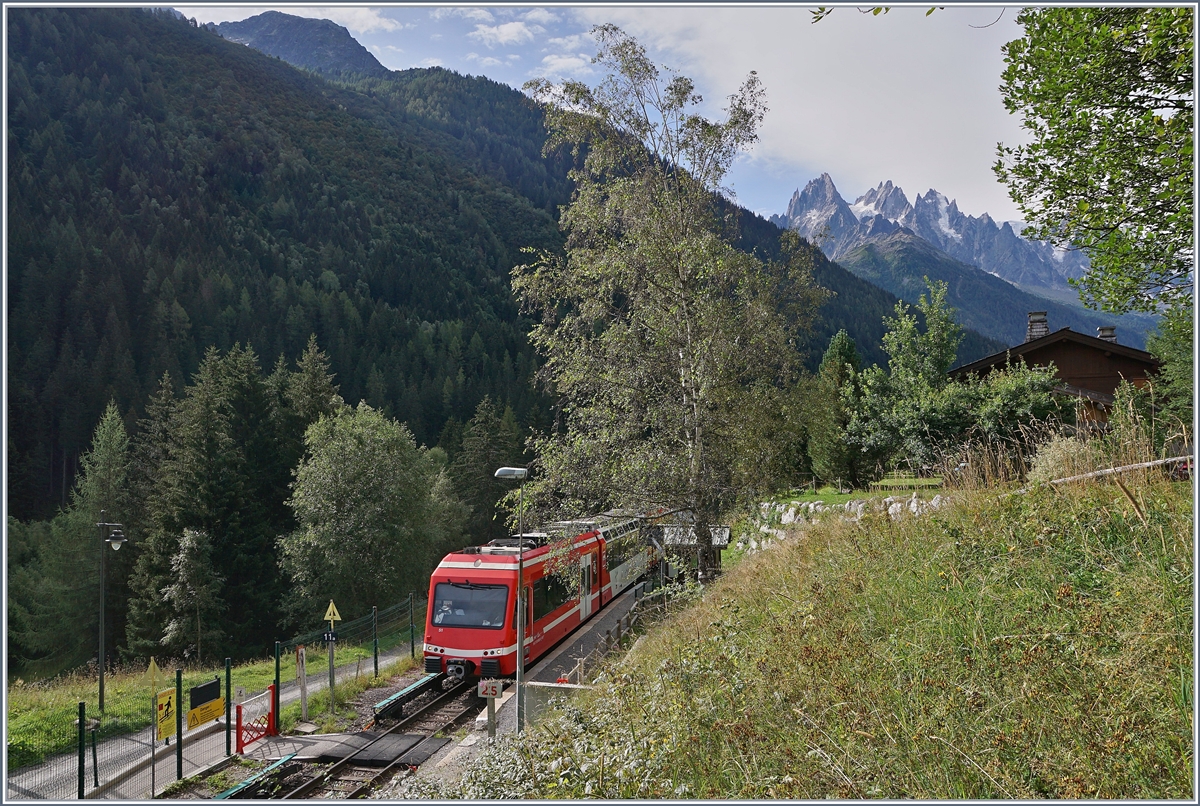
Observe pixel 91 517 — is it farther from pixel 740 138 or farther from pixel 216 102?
pixel 216 102

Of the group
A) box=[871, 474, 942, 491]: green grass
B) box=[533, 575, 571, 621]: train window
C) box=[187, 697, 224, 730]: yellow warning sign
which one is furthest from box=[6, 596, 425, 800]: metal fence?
box=[871, 474, 942, 491]: green grass

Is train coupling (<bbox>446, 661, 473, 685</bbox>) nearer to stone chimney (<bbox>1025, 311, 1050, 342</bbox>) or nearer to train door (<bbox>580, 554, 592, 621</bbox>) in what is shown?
train door (<bbox>580, 554, 592, 621</bbox>)

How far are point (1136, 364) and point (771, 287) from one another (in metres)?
20.3

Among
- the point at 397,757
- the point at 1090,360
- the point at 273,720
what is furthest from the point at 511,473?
the point at 1090,360

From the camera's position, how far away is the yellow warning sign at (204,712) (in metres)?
11.8

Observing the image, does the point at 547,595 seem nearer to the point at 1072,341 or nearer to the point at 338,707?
the point at 338,707

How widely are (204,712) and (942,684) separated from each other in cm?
1250

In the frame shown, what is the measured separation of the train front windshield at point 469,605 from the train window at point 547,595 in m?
1.04

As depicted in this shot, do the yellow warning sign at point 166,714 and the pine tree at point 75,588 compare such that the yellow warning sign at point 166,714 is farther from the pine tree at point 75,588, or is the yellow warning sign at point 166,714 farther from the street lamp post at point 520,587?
the pine tree at point 75,588

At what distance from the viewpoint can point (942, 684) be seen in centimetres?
381

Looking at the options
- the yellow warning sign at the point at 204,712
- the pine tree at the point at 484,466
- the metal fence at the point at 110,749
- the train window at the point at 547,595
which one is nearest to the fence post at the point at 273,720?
the metal fence at the point at 110,749

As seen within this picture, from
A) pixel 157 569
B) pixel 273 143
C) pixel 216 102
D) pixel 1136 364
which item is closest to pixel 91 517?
pixel 157 569

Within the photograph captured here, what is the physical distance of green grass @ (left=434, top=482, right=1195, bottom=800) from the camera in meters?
3.27

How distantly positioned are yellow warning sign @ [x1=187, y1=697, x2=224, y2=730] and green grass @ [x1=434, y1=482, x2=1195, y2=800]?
29.6 feet
